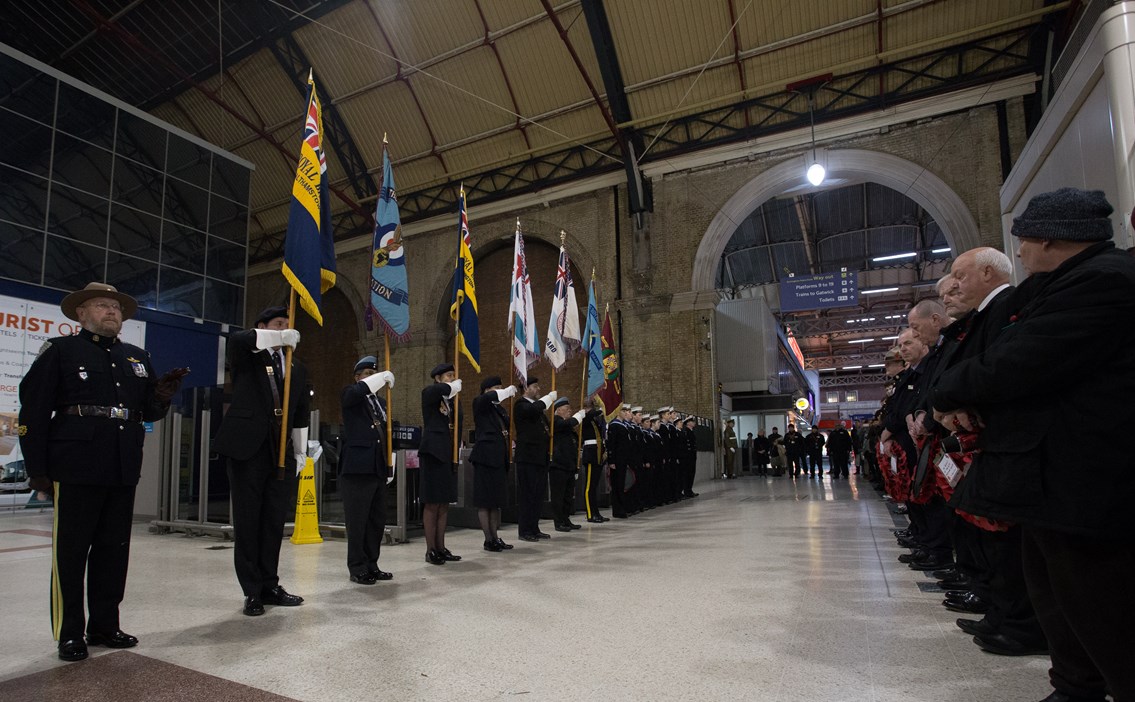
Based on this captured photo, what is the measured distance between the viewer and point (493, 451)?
238 inches

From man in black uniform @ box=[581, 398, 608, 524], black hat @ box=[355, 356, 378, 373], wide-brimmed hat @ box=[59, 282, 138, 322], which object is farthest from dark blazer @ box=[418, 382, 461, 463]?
man in black uniform @ box=[581, 398, 608, 524]

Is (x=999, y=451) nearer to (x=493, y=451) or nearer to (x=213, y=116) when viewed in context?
(x=493, y=451)

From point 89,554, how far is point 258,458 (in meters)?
0.88

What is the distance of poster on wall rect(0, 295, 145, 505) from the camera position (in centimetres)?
1181

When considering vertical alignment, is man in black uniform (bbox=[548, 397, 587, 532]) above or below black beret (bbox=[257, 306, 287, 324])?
below

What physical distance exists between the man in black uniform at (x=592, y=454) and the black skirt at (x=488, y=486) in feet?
8.28

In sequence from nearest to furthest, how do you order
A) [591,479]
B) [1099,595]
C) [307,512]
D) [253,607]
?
[1099,595] < [253,607] < [307,512] < [591,479]

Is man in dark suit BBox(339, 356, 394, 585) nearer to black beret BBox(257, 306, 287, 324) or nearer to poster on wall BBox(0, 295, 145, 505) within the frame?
black beret BBox(257, 306, 287, 324)

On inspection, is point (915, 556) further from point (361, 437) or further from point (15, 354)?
point (15, 354)

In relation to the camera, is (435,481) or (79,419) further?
(435,481)

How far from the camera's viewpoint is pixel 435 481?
17.6ft

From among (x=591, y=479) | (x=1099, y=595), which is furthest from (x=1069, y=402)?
(x=591, y=479)

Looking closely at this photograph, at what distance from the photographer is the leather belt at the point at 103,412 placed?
3.04 meters

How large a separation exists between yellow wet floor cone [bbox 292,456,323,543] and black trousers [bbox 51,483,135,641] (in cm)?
396
